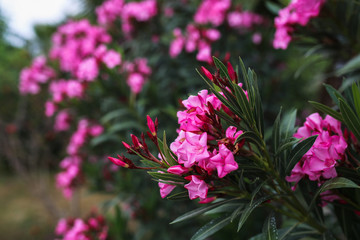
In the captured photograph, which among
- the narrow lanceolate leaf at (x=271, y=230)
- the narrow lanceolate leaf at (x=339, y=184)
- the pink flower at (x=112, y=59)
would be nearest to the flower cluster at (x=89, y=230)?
the pink flower at (x=112, y=59)

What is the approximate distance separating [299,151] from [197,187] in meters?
0.26

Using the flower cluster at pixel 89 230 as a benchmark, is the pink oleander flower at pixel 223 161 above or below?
above

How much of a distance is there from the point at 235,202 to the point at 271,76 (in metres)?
2.32

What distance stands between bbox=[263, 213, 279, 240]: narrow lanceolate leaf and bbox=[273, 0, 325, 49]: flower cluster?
790mm

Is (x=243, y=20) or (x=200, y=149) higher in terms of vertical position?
(x=243, y=20)

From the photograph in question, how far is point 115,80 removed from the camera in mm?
2281

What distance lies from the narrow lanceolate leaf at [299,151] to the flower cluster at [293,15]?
682 millimetres

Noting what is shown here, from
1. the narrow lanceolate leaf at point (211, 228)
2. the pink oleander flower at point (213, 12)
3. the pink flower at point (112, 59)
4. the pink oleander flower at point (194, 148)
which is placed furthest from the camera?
the pink oleander flower at point (213, 12)

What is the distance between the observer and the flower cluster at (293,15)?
3.94 ft


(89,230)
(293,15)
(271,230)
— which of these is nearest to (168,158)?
(271,230)

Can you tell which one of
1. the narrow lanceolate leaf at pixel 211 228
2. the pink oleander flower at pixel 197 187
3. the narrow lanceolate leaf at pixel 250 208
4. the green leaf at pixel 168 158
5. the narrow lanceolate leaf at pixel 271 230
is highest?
the green leaf at pixel 168 158

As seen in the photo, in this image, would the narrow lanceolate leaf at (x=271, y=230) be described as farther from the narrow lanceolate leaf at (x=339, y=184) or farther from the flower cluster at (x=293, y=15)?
the flower cluster at (x=293, y=15)

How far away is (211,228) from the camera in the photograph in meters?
0.78

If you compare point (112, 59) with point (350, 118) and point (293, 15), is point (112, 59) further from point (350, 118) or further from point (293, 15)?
point (350, 118)
